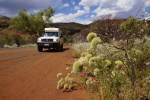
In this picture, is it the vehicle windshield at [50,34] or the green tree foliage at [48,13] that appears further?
the green tree foliage at [48,13]

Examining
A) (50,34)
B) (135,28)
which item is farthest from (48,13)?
(135,28)

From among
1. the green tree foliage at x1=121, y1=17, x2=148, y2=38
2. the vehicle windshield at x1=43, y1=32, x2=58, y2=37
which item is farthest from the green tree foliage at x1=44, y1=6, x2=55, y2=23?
the green tree foliage at x1=121, y1=17, x2=148, y2=38

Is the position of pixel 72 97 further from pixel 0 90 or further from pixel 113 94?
pixel 0 90

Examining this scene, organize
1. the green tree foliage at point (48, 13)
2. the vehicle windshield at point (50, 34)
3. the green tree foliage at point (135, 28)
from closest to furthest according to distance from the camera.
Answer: the green tree foliage at point (135, 28) → the vehicle windshield at point (50, 34) → the green tree foliage at point (48, 13)

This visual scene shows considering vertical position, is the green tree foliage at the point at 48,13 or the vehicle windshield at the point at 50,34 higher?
the green tree foliage at the point at 48,13

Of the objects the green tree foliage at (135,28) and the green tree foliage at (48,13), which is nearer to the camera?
the green tree foliage at (135,28)

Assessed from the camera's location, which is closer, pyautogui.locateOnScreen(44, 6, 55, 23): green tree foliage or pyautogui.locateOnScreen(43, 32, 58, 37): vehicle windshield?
pyautogui.locateOnScreen(43, 32, 58, 37): vehicle windshield

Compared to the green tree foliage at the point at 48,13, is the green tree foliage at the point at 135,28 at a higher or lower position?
lower

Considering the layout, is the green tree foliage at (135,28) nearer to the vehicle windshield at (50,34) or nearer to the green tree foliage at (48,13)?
the vehicle windshield at (50,34)

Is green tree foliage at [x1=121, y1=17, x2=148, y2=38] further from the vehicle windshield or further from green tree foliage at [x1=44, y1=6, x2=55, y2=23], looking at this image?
green tree foliage at [x1=44, y1=6, x2=55, y2=23]

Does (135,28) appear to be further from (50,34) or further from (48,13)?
(48,13)

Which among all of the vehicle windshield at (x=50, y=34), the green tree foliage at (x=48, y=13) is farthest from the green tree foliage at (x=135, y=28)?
the green tree foliage at (x=48, y=13)

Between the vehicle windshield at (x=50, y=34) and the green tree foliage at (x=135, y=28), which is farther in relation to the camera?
the vehicle windshield at (x=50, y=34)

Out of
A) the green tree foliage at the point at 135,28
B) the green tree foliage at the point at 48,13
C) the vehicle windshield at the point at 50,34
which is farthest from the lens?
the green tree foliage at the point at 48,13
